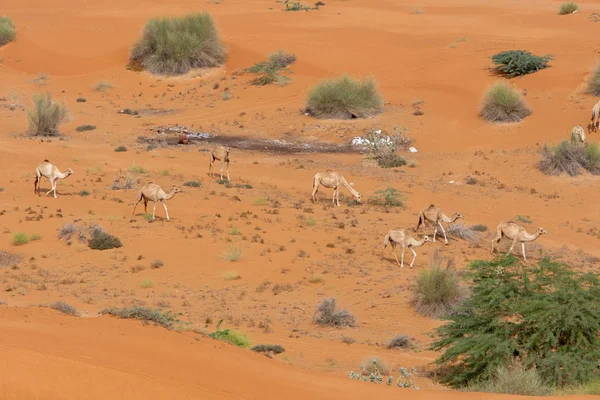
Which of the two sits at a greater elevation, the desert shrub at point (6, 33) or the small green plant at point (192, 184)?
the desert shrub at point (6, 33)

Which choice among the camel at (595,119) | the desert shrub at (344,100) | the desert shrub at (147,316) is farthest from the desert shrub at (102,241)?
the camel at (595,119)

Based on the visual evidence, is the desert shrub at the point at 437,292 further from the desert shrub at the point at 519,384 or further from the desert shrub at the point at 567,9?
the desert shrub at the point at 567,9

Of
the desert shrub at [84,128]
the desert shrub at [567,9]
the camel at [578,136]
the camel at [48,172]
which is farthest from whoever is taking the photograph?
the desert shrub at [567,9]

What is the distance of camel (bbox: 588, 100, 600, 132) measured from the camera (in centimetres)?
3155

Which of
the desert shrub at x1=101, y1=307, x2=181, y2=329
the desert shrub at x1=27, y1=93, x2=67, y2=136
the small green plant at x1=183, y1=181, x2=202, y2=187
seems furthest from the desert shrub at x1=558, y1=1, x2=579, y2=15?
the desert shrub at x1=101, y1=307, x2=181, y2=329

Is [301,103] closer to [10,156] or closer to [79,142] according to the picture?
[79,142]

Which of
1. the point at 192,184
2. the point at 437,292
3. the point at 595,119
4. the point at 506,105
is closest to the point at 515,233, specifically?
the point at 437,292

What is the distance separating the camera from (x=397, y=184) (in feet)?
92.1

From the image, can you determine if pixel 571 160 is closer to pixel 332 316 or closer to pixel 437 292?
pixel 437 292

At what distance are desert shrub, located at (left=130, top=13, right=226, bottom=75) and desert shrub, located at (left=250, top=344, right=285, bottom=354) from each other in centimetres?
3189

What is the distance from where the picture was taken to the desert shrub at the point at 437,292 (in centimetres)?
1708

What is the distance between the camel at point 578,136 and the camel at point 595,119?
149 centimetres

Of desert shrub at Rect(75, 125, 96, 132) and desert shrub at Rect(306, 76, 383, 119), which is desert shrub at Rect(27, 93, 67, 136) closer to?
desert shrub at Rect(75, 125, 96, 132)

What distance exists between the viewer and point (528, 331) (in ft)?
42.5
